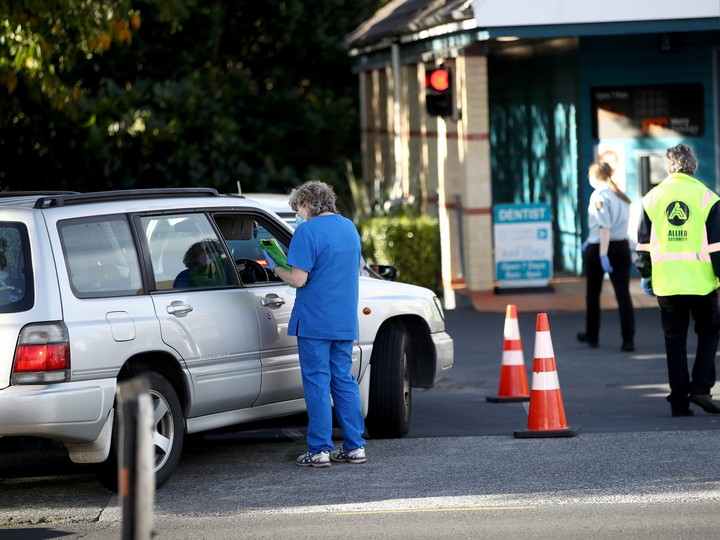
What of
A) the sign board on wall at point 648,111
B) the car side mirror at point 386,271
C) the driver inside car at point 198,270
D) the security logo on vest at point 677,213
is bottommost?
the car side mirror at point 386,271

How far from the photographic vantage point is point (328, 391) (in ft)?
28.0

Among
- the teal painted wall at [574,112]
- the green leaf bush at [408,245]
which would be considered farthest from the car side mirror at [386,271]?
the teal painted wall at [574,112]

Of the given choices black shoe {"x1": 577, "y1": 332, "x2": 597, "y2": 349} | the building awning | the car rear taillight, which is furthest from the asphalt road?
the building awning

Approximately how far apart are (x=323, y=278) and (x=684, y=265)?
9.15 feet

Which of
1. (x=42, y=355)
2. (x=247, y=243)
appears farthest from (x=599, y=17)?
(x=42, y=355)

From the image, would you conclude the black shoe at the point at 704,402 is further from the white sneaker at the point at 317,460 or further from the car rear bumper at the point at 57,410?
the car rear bumper at the point at 57,410

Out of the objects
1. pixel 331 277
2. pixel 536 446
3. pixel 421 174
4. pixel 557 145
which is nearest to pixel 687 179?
pixel 536 446

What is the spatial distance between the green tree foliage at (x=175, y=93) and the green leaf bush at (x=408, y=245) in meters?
3.55

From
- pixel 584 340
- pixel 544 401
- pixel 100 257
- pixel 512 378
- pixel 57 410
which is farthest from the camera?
pixel 584 340

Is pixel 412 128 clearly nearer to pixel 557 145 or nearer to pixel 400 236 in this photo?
pixel 557 145

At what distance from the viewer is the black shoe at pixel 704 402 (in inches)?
397

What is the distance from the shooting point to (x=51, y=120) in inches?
720

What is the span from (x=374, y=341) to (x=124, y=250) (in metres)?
2.00

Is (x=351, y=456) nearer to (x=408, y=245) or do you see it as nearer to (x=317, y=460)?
(x=317, y=460)
